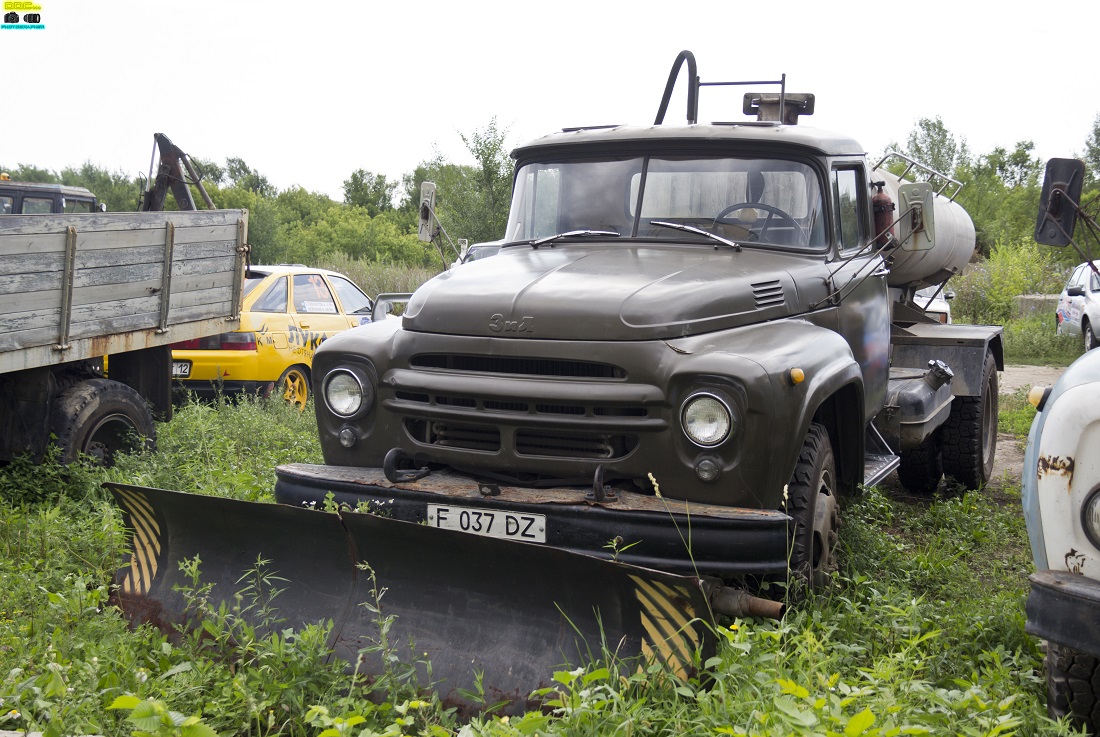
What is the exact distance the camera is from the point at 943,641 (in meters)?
4.11

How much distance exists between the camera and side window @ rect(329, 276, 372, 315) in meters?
11.4

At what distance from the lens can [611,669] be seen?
3.47 meters

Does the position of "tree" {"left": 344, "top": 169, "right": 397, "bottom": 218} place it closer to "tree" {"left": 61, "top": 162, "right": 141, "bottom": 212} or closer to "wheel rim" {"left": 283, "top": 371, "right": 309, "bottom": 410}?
"tree" {"left": 61, "top": 162, "right": 141, "bottom": 212}

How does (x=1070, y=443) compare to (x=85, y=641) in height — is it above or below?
above

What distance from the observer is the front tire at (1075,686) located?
3148 mm

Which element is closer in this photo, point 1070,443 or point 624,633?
point 1070,443

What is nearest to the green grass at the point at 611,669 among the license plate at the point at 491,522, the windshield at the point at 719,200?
the license plate at the point at 491,522

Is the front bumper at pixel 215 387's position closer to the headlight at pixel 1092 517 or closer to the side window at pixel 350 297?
the side window at pixel 350 297

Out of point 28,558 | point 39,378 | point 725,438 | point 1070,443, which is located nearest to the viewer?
point 1070,443

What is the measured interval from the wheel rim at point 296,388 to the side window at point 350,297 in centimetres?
112

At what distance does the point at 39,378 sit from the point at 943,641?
207 inches

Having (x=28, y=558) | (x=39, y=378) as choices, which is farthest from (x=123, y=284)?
(x=28, y=558)

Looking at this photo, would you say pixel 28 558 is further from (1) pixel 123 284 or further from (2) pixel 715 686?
(2) pixel 715 686

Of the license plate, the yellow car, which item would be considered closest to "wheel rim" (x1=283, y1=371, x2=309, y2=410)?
the yellow car
